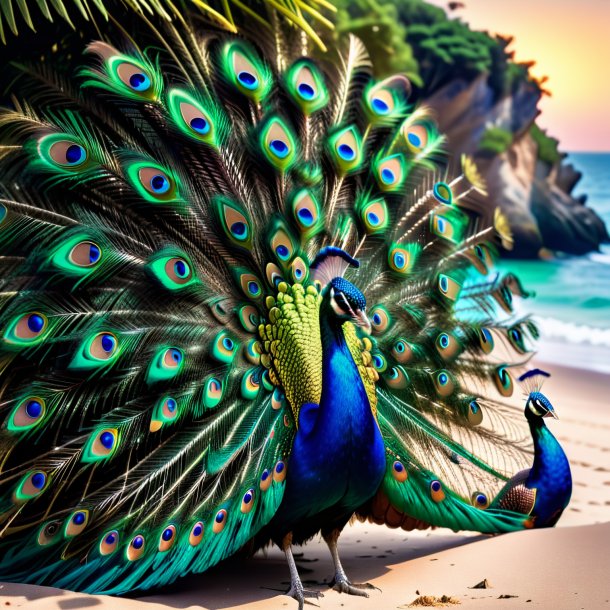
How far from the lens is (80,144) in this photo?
484 centimetres

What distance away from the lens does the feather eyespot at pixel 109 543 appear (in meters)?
4.69

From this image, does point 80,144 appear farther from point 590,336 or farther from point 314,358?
point 590,336

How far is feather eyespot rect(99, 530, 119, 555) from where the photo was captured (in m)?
4.69

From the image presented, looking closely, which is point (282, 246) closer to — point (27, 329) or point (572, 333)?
point (27, 329)

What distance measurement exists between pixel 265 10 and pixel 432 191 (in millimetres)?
1536

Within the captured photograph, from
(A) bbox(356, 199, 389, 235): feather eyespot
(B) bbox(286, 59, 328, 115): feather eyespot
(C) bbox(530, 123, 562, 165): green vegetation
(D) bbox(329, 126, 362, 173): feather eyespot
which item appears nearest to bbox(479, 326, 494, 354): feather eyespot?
(A) bbox(356, 199, 389, 235): feather eyespot

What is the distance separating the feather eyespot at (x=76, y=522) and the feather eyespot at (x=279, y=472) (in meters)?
0.92

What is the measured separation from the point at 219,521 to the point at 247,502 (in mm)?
161

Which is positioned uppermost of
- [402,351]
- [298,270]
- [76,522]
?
[298,270]

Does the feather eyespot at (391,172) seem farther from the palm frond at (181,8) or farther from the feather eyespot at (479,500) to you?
the feather eyespot at (479,500)

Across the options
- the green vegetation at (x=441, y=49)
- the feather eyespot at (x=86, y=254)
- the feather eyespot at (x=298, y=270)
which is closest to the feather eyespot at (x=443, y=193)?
the feather eyespot at (x=298, y=270)

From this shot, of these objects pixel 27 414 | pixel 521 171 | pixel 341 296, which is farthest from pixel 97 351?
pixel 521 171

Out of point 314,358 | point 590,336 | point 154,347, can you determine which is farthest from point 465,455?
point 590,336

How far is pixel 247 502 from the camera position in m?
4.75
